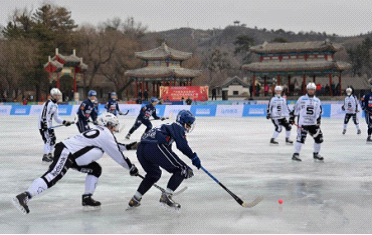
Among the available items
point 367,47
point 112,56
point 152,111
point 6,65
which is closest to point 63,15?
point 112,56

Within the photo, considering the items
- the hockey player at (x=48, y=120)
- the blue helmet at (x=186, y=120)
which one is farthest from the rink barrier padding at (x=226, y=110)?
the blue helmet at (x=186, y=120)

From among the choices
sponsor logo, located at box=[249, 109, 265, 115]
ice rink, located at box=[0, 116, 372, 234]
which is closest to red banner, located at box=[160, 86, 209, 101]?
sponsor logo, located at box=[249, 109, 265, 115]

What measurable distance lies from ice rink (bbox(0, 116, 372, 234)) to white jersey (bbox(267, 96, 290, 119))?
113 inches

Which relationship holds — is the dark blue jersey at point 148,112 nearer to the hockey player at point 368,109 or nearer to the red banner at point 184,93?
the hockey player at point 368,109

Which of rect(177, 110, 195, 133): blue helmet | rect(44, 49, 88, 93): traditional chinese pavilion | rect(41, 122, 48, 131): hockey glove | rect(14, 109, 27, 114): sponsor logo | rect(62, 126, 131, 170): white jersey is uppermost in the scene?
rect(177, 110, 195, 133): blue helmet

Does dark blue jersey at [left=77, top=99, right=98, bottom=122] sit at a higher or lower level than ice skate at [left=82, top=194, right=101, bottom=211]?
higher

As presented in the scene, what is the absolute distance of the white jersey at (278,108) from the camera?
1792 cm

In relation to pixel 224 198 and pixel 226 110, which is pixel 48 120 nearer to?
pixel 224 198

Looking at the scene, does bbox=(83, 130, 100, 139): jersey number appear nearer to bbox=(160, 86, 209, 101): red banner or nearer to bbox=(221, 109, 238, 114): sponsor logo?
bbox=(221, 109, 238, 114): sponsor logo

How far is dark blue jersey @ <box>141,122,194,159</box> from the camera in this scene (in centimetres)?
735

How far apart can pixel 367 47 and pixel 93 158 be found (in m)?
83.9

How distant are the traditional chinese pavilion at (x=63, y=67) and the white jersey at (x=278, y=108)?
52732 mm

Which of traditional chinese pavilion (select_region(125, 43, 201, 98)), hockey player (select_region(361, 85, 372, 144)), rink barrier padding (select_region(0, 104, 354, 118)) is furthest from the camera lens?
traditional chinese pavilion (select_region(125, 43, 201, 98))

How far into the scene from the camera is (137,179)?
1037 cm
